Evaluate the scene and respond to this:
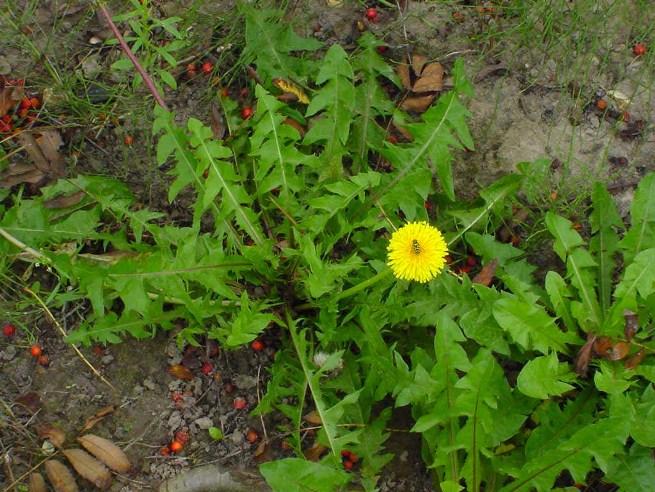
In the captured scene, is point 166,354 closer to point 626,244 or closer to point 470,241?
point 470,241

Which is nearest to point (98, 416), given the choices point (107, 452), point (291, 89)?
point (107, 452)

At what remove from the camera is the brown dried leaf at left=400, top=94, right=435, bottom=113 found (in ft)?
11.6

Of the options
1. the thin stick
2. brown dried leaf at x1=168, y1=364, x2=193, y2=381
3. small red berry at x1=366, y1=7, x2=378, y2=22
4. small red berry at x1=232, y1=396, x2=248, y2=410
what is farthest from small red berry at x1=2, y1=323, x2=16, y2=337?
small red berry at x1=366, y1=7, x2=378, y2=22

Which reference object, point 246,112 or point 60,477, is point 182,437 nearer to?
point 60,477

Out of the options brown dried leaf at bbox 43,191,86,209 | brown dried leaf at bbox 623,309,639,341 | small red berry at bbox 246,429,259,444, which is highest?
brown dried leaf at bbox 43,191,86,209

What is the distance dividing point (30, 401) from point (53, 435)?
19cm

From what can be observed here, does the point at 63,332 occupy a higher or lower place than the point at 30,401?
higher

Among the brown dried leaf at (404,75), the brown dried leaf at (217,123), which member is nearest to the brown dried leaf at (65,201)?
the brown dried leaf at (217,123)

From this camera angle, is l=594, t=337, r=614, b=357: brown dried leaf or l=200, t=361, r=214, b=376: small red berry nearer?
l=594, t=337, r=614, b=357: brown dried leaf

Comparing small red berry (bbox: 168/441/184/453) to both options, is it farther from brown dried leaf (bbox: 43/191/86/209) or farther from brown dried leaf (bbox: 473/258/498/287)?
brown dried leaf (bbox: 473/258/498/287)

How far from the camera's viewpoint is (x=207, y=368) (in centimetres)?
318

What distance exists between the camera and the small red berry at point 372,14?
12.0 ft

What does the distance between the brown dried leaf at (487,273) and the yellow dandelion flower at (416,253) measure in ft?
2.35

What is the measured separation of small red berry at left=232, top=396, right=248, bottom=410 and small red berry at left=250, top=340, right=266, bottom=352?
0.22m
